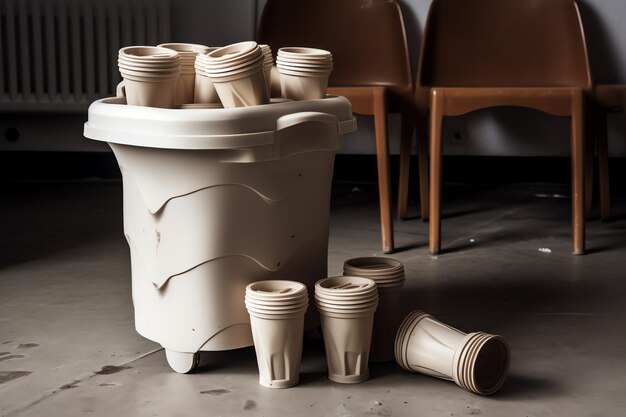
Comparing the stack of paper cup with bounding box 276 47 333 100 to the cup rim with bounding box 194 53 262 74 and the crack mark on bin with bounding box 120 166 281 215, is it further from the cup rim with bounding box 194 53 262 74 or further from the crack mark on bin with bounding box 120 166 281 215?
the crack mark on bin with bounding box 120 166 281 215

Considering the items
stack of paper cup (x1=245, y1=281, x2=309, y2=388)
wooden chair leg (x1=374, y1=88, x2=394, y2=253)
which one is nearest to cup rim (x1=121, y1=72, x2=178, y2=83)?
stack of paper cup (x1=245, y1=281, x2=309, y2=388)

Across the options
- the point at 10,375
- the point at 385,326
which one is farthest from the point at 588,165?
the point at 10,375

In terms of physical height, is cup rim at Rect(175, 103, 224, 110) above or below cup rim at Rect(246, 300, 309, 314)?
above

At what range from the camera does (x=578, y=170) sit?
8.73 ft

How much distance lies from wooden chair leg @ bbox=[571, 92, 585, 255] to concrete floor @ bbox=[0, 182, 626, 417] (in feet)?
0.18

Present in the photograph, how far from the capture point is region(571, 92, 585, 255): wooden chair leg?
2.61 metres

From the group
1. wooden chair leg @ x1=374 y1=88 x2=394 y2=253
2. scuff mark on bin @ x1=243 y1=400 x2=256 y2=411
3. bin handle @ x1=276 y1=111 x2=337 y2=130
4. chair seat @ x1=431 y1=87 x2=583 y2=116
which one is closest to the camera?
scuff mark on bin @ x1=243 y1=400 x2=256 y2=411

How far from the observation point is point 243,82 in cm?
163

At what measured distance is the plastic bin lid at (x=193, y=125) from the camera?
1558mm

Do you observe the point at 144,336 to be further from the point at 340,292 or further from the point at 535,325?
the point at 535,325

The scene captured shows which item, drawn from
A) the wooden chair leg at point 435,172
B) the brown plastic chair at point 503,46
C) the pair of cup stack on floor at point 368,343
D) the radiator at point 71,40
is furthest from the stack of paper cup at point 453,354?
the radiator at point 71,40

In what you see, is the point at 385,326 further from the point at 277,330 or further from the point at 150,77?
the point at 150,77

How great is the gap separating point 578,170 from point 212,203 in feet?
4.68

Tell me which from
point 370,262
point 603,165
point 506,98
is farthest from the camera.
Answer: point 603,165
